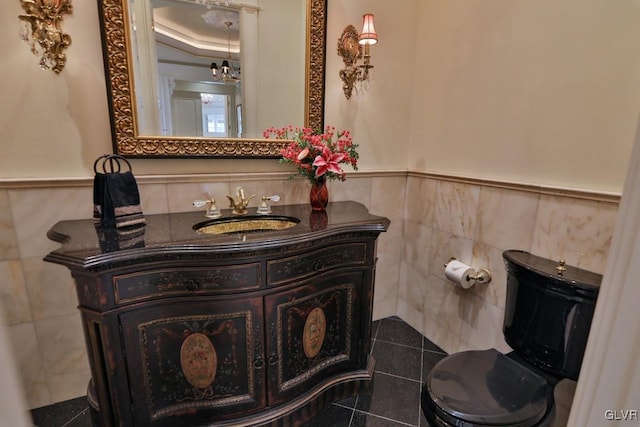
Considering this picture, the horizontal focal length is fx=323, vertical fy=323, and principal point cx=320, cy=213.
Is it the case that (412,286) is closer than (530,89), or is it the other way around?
(530,89)

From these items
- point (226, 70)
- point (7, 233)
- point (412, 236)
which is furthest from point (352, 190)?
point (7, 233)

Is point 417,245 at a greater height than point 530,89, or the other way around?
point 530,89

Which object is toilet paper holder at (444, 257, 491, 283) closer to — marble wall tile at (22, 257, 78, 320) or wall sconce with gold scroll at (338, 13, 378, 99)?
wall sconce with gold scroll at (338, 13, 378, 99)

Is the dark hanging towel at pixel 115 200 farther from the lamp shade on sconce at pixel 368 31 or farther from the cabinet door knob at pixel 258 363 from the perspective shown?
the lamp shade on sconce at pixel 368 31

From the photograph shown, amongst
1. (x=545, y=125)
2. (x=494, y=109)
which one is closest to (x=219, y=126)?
(x=494, y=109)

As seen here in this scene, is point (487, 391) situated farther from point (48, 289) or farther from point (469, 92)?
point (48, 289)

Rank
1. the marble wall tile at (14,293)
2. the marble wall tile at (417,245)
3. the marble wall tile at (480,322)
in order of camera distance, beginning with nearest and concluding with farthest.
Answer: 1. the marble wall tile at (14,293)
2. the marble wall tile at (480,322)
3. the marble wall tile at (417,245)

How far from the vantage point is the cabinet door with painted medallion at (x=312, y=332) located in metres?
1.34

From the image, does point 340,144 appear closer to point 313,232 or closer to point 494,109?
point 313,232

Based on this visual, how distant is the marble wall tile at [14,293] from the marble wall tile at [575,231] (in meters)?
2.30

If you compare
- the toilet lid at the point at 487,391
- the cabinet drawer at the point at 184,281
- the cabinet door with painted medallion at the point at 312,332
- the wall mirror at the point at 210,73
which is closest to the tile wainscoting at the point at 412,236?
the wall mirror at the point at 210,73

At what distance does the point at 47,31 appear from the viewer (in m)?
1.26

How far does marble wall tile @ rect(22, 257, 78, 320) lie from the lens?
4.66ft

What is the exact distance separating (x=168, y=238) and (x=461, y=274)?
1.48m
